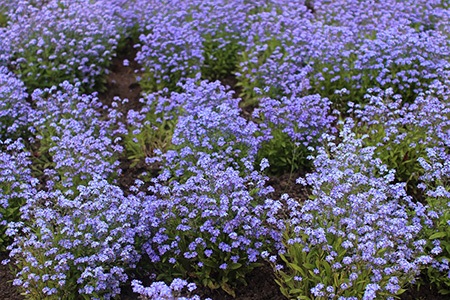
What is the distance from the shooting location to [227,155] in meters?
6.72

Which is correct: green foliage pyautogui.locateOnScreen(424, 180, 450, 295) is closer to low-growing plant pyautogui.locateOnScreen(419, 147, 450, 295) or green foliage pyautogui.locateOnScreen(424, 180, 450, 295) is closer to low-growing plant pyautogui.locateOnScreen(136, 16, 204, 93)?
low-growing plant pyautogui.locateOnScreen(419, 147, 450, 295)

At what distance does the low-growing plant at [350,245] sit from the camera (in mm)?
4945

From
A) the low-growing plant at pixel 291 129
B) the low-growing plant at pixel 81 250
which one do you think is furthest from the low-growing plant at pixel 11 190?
the low-growing plant at pixel 291 129

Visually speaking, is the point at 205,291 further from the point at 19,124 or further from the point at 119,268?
the point at 19,124

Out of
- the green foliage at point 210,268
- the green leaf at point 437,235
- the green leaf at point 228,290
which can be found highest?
the green leaf at point 437,235

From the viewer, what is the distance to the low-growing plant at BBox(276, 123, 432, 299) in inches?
195

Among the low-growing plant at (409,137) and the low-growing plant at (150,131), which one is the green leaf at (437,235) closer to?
the low-growing plant at (409,137)

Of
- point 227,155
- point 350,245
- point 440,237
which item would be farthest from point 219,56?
point 350,245

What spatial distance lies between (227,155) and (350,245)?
2.29 meters

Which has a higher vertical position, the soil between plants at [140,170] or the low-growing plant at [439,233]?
the low-growing plant at [439,233]

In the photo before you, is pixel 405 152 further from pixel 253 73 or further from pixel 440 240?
pixel 253 73

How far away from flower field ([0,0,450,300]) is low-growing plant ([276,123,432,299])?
23 millimetres

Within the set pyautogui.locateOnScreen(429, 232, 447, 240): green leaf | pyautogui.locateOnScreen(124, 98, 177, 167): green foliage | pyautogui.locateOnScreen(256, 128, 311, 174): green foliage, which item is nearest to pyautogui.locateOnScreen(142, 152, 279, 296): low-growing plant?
pyautogui.locateOnScreen(256, 128, 311, 174): green foliage

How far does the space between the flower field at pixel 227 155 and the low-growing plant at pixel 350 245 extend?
0.08 feet
